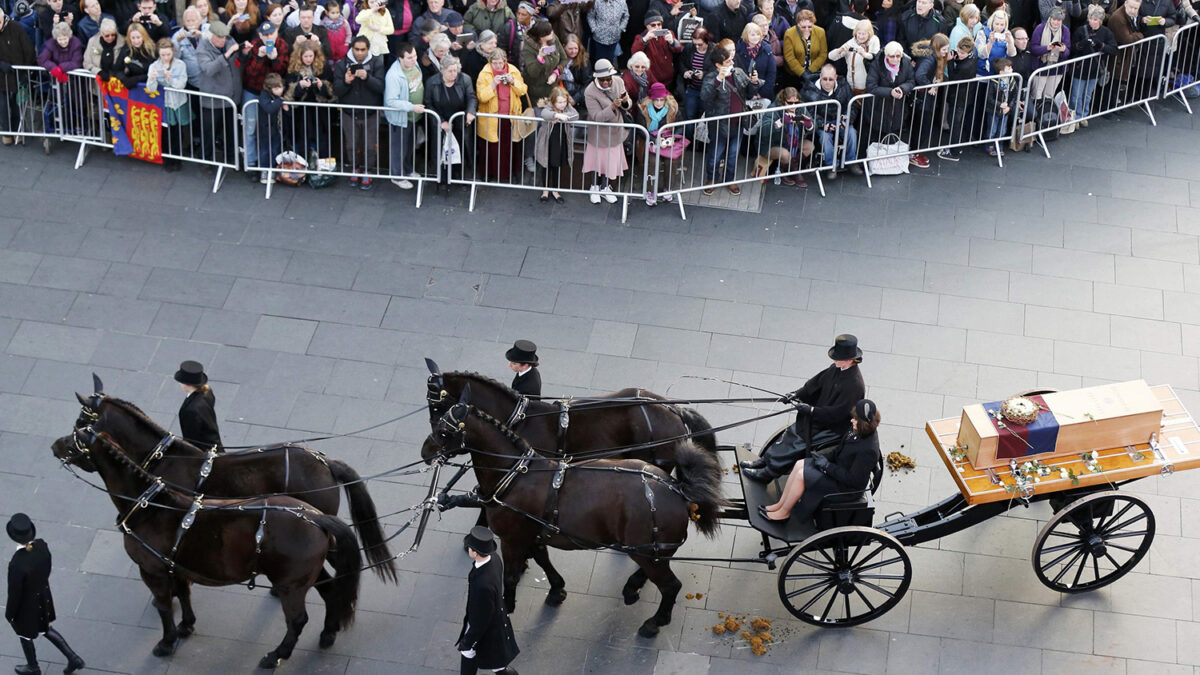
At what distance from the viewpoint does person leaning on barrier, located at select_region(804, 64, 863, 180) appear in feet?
51.5

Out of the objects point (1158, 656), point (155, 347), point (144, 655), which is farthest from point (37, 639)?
point (1158, 656)

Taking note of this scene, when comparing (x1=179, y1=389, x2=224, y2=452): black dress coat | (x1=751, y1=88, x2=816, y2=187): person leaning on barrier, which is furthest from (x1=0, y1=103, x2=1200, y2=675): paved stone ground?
(x1=179, y1=389, x2=224, y2=452): black dress coat

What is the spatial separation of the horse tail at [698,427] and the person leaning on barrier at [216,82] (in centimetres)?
637

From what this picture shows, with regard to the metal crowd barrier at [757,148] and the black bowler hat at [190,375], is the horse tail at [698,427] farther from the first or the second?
the metal crowd barrier at [757,148]

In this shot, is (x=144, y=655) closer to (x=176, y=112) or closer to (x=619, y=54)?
(x=176, y=112)

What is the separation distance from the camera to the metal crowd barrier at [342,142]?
15.5 m

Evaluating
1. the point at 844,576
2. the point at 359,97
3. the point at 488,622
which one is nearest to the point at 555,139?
the point at 359,97

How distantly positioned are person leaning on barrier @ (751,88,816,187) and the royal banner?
611cm

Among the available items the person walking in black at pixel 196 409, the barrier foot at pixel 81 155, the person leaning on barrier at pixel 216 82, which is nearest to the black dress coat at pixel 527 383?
the person walking in black at pixel 196 409

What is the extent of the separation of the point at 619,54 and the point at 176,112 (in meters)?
4.87

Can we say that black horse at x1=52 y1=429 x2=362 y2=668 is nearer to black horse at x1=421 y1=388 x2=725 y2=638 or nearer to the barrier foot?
black horse at x1=421 y1=388 x2=725 y2=638

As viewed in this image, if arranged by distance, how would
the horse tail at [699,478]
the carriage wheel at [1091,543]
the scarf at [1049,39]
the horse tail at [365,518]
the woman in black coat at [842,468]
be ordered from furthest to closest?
1. the scarf at [1049,39]
2. the horse tail at [365,518]
3. the carriage wheel at [1091,543]
4. the horse tail at [699,478]
5. the woman in black coat at [842,468]

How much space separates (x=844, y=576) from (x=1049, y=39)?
8027 mm

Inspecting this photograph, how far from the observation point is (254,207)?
1519cm
